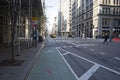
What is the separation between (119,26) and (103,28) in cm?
681

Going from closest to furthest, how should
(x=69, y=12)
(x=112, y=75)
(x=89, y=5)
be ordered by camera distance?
1. (x=112, y=75)
2. (x=89, y=5)
3. (x=69, y=12)

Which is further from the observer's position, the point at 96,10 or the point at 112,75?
the point at 96,10

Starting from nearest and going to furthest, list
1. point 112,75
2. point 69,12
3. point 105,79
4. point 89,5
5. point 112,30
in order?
point 105,79, point 112,75, point 112,30, point 89,5, point 69,12

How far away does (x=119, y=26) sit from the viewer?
104 m

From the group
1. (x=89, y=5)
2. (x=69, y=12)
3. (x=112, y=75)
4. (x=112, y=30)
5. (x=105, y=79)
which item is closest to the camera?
(x=105, y=79)

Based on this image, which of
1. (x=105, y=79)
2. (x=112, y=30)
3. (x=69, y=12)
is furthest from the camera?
(x=69, y=12)

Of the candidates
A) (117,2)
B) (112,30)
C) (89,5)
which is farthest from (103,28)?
(89,5)

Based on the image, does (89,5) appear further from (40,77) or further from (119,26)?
(40,77)

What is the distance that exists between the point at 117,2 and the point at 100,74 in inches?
3818

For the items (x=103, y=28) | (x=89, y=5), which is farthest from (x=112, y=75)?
(x=89, y=5)

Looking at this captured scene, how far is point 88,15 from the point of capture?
399 ft

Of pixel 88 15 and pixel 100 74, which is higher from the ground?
pixel 88 15

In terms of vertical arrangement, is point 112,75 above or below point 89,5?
below

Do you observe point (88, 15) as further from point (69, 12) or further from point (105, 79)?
point (105, 79)
